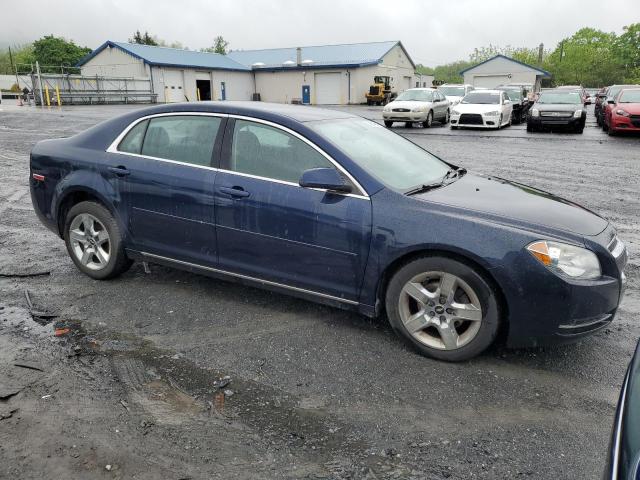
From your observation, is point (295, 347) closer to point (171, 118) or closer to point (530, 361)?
point (530, 361)

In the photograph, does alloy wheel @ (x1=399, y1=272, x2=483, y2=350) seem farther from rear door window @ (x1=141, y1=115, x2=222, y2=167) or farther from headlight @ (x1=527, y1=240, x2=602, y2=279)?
rear door window @ (x1=141, y1=115, x2=222, y2=167)

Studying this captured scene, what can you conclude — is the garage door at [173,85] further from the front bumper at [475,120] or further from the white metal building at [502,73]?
the white metal building at [502,73]

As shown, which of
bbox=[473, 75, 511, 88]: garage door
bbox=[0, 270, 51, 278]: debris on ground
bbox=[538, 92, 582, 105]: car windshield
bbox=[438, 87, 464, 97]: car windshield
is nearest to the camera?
bbox=[0, 270, 51, 278]: debris on ground

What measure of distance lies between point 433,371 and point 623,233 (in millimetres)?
4359

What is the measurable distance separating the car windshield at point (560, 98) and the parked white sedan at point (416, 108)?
423 centimetres

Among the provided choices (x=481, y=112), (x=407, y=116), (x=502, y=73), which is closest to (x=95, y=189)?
(x=407, y=116)

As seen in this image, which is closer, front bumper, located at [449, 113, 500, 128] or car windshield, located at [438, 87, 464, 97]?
front bumper, located at [449, 113, 500, 128]

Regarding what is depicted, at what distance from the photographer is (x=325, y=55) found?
5366 centimetres

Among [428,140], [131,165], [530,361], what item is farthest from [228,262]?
[428,140]

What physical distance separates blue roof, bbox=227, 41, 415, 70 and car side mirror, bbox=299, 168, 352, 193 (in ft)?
156

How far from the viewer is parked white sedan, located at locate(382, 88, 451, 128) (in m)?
21.6

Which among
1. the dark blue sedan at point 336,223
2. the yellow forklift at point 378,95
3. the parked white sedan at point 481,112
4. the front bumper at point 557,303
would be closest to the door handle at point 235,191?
the dark blue sedan at point 336,223

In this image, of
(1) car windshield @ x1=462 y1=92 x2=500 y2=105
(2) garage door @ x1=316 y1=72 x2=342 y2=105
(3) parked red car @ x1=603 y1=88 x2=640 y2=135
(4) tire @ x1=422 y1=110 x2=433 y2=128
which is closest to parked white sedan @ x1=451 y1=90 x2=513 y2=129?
(1) car windshield @ x1=462 y1=92 x2=500 y2=105

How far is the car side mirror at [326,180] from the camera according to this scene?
3680 millimetres
